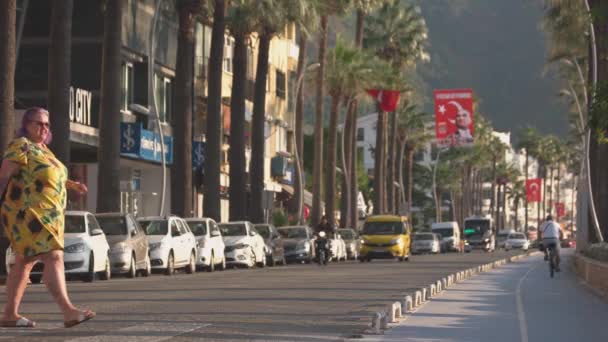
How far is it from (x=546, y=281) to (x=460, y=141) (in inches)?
1918

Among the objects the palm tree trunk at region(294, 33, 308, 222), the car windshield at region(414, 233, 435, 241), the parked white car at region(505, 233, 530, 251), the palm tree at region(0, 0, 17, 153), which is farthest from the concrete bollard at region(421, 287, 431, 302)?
the parked white car at region(505, 233, 530, 251)

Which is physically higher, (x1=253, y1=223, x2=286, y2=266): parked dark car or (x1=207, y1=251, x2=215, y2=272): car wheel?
(x1=253, y1=223, x2=286, y2=266): parked dark car

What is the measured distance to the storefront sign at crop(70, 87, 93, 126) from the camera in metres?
48.8

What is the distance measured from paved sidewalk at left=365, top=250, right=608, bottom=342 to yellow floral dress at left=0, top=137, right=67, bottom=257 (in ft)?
12.9

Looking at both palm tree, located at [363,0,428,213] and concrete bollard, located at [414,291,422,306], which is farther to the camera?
palm tree, located at [363,0,428,213]

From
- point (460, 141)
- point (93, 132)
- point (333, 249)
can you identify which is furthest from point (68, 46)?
point (460, 141)

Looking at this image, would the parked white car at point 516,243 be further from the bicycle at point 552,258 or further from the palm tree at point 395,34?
the bicycle at point 552,258

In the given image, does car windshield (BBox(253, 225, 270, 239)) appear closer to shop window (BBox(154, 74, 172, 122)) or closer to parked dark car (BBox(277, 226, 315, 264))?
parked dark car (BBox(277, 226, 315, 264))

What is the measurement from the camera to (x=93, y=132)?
1998 inches

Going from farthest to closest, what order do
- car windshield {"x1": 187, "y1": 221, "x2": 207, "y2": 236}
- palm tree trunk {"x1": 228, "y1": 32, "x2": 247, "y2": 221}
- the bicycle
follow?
palm tree trunk {"x1": 228, "y1": 32, "x2": 247, "y2": 221} → car windshield {"x1": 187, "y1": 221, "x2": 207, "y2": 236} → the bicycle

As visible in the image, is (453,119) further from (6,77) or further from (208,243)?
(6,77)

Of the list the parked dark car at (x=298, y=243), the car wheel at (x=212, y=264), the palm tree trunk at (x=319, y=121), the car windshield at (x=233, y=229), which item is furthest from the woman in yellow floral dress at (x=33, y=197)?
the palm tree trunk at (x=319, y=121)

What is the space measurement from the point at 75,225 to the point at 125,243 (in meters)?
3.02

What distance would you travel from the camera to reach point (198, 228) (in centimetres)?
4450
